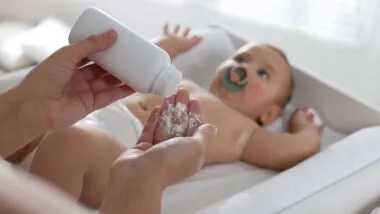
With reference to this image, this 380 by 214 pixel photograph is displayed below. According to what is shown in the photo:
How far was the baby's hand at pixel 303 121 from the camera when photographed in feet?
4.61

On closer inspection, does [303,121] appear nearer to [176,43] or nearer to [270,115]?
[270,115]

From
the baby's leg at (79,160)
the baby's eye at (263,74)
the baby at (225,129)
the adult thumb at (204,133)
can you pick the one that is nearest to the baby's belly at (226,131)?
the baby at (225,129)

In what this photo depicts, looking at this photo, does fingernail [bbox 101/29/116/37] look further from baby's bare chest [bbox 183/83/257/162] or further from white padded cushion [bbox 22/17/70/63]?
white padded cushion [bbox 22/17/70/63]

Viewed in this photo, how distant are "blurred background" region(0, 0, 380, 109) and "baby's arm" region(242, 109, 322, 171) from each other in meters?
0.40

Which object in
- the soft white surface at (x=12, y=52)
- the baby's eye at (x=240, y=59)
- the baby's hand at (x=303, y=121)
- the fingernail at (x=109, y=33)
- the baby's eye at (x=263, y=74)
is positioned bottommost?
the soft white surface at (x=12, y=52)

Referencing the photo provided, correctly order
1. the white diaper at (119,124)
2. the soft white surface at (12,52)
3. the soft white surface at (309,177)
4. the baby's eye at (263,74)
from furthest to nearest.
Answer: the soft white surface at (12,52), the baby's eye at (263,74), the white diaper at (119,124), the soft white surface at (309,177)

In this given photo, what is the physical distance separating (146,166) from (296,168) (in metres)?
0.53

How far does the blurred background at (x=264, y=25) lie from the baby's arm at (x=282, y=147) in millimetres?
404

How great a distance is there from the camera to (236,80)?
144 cm

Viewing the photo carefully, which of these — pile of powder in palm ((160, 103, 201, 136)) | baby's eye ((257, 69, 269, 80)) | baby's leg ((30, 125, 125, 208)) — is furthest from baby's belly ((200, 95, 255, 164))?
pile of powder in palm ((160, 103, 201, 136))

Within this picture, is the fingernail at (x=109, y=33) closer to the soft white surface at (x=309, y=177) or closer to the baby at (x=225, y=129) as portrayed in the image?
the baby at (x=225, y=129)

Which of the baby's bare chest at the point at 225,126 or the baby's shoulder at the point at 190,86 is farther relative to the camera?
the baby's shoulder at the point at 190,86

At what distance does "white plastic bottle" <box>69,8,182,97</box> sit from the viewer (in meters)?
0.85

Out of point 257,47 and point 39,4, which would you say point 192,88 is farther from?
point 39,4
